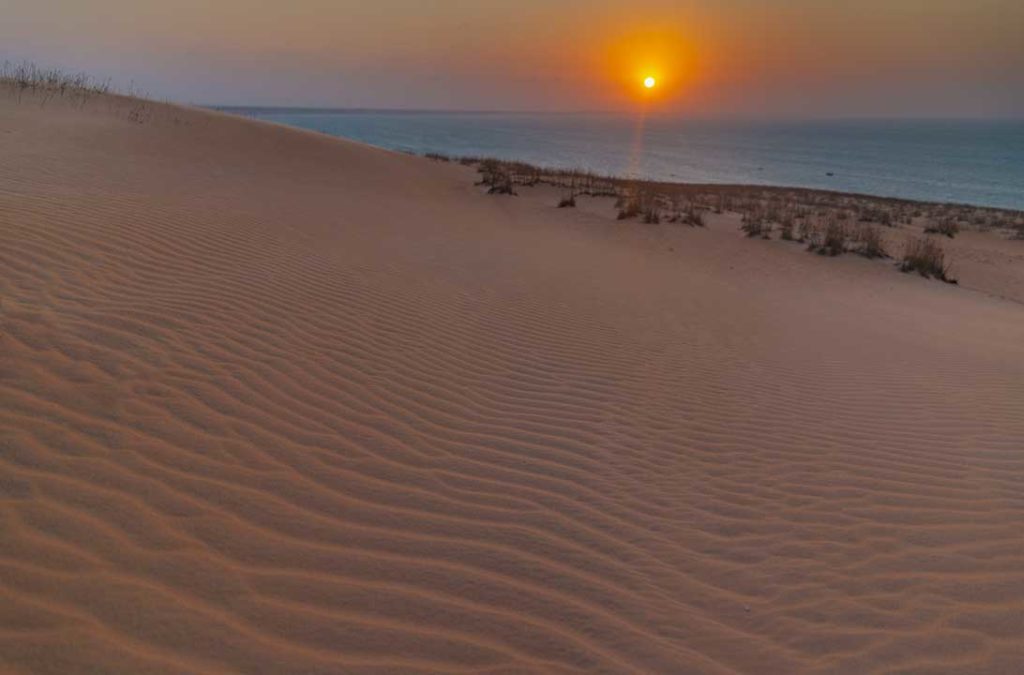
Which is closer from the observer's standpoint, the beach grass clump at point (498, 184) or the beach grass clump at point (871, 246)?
the beach grass clump at point (871, 246)

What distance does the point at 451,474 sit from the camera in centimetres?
355

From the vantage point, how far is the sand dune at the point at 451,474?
7.97ft

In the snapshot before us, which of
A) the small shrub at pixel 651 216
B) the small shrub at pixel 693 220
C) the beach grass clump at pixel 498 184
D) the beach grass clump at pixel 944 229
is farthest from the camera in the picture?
the beach grass clump at pixel 944 229

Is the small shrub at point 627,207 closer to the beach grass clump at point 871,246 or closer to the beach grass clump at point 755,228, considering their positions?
the beach grass clump at point 755,228

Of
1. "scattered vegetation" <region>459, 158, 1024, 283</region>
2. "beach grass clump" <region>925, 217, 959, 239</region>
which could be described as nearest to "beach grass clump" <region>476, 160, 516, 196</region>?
"scattered vegetation" <region>459, 158, 1024, 283</region>

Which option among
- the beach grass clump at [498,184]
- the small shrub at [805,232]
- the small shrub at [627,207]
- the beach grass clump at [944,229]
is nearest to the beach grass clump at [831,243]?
the small shrub at [805,232]

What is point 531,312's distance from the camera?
7.07 meters

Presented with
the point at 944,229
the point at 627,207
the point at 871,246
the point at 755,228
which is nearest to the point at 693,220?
the point at 755,228

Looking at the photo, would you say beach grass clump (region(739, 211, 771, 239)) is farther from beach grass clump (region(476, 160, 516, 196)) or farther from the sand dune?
the sand dune

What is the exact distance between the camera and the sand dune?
2430 millimetres

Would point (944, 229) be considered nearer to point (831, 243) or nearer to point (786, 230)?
point (786, 230)

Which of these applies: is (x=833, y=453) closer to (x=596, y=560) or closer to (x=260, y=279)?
(x=596, y=560)

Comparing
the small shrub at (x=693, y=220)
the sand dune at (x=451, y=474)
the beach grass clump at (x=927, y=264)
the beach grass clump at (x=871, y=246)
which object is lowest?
the sand dune at (x=451, y=474)

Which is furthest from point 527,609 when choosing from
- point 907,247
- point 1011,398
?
point 907,247
